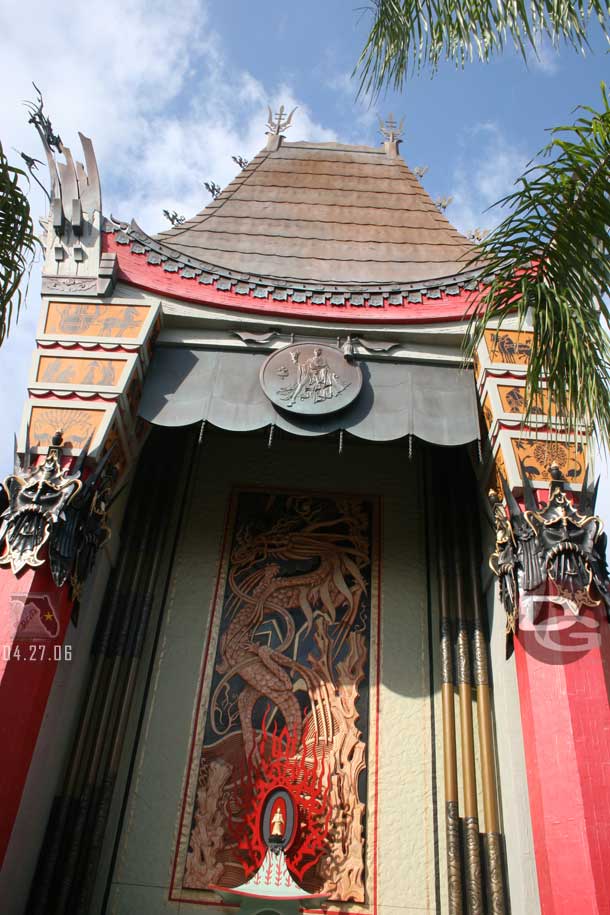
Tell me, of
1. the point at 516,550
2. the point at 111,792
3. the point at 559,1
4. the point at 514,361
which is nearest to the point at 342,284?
the point at 514,361

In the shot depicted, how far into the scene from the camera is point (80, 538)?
7.39 meters

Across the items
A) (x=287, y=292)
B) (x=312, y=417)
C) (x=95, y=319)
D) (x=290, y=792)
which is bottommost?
(x=290, y=792)

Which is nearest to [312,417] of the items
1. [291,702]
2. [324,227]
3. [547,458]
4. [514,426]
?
[514,426]

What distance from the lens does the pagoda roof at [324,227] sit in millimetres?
10305

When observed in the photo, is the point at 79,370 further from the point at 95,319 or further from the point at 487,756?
the point at 487,756

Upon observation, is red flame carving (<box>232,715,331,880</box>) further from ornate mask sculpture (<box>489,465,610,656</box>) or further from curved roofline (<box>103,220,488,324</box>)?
curved roofline (<box>103,220,488,324</box>)

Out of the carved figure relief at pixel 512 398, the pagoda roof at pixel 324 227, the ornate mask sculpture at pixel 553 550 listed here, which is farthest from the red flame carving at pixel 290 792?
the pagoda roof at pixel 324 227

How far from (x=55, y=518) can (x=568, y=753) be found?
4631 millimetres

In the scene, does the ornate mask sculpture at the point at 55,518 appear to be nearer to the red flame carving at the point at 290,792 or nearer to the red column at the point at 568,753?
the red flame carving at the point at 290,792

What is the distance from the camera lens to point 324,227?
37.4 feet

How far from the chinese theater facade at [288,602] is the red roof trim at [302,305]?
38 mm

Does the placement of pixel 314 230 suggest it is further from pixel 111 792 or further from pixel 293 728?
pixel 111 792

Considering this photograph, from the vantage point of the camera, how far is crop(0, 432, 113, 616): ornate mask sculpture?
23.0 ft

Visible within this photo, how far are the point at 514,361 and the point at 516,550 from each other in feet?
6.97
